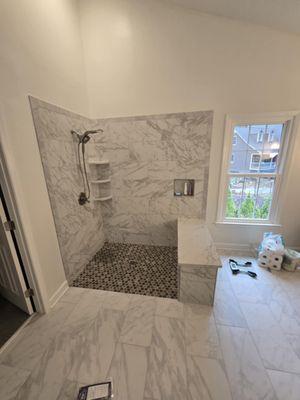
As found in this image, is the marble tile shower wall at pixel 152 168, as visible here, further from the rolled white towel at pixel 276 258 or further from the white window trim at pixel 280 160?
the rolled white towel at pixel 276 258

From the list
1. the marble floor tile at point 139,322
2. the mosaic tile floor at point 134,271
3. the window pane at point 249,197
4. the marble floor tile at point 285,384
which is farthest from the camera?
the window pane at point 249,197

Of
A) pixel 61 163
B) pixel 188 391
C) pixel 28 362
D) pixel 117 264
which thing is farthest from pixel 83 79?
pixel 188 391

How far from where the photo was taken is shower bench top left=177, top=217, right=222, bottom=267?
1.75 m

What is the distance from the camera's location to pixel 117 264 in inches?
98.7

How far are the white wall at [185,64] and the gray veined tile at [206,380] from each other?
2.15 meters

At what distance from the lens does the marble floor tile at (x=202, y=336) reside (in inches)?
54.9

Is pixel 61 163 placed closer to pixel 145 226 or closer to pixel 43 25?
pixel 43 25

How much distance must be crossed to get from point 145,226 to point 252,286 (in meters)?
1.68

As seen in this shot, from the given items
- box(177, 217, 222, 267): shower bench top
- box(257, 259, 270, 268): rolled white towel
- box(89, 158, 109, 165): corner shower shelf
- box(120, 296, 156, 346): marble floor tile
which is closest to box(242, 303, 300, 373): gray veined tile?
box(177, 217, 222, 267): shower bench top

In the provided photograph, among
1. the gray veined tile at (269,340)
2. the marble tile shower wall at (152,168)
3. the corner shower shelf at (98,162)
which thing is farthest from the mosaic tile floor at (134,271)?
the corner shower shelf at (98,162)

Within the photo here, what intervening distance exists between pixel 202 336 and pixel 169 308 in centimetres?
38

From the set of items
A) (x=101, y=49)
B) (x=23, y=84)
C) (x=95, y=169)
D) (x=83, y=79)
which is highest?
(x=101, y=49)

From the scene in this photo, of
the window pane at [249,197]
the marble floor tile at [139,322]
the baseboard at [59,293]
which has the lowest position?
the marble floor tile at [139,322]

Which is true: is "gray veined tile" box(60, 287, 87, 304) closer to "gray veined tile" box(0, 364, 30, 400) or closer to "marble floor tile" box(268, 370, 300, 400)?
"gray veined tile" box(0, 364, 30, 400)
